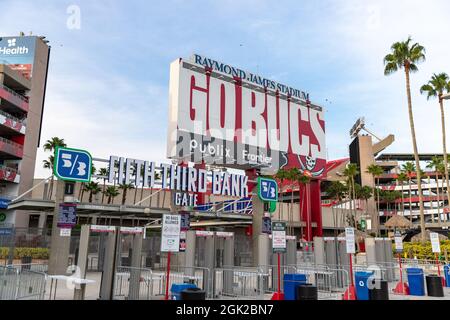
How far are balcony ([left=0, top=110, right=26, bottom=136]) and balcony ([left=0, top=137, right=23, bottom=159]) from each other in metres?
1.37

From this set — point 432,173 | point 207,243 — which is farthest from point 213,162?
point 432,173

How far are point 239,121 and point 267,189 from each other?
8190 millimetres

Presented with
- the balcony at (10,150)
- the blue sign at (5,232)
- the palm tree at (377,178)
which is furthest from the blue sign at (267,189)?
the palm tree at (377,178)

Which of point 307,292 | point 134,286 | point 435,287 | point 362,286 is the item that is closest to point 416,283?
point 435,287

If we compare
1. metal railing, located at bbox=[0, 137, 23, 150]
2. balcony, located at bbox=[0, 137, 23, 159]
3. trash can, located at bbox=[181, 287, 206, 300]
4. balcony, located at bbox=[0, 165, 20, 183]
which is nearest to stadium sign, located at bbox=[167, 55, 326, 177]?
trash can, located at bbox=[181, 287, 206, 300]

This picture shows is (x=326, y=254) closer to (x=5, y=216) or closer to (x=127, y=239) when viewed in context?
(x=127, y=239)

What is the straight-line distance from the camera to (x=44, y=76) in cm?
5091

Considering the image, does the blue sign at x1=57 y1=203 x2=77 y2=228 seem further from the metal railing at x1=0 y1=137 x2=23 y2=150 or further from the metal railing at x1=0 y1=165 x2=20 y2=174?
the metal railing at x1=0 y1=137 x2=23 y2=150

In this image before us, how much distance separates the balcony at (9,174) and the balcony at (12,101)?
758cm

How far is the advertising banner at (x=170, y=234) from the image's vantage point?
10531 mm

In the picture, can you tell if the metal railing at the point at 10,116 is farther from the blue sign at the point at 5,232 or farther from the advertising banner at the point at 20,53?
the blue sign at the point at 5,232

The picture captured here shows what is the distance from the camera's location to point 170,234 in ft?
35.0

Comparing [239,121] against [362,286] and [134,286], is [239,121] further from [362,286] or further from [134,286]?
[134,286]
